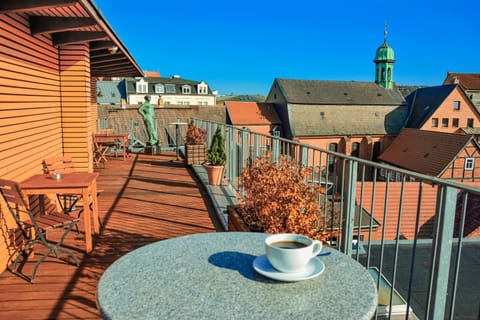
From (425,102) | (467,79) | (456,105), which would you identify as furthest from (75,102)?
(467,79)

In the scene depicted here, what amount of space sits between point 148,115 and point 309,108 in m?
28.7

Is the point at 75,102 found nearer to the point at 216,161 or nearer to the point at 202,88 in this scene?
the point at 216,161

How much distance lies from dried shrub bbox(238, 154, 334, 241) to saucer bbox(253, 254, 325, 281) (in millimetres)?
1129

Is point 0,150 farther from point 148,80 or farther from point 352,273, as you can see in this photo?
point 148,80

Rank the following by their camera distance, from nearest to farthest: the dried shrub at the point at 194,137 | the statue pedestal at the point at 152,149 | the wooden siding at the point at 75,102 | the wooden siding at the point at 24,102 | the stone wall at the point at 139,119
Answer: the wooden siding at the point at 24,102 → the wooden siding at the point at 75,102 → the dried shrub at the point at 194,137 → the statue pedestal at the point at 152,149 → the stone wall at the point at 139,119

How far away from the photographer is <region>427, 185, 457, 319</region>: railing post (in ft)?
4.80

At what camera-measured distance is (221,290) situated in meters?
1.15

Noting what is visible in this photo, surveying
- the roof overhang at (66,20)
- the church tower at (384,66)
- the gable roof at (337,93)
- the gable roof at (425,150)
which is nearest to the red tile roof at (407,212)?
the gable roof at (425,150)

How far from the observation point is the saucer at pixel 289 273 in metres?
1.20

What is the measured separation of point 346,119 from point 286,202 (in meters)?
37.4

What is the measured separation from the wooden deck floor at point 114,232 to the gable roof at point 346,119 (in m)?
29.2

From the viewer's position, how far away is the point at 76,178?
3.63 m

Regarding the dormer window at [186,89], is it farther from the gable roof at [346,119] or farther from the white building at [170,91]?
the gable roof at [346,119]

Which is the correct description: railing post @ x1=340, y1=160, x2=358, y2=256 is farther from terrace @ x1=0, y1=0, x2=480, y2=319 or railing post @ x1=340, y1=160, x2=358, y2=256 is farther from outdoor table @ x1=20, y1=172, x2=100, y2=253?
outdoor table @ x1=20, y1=172, x2=100, y2=253
